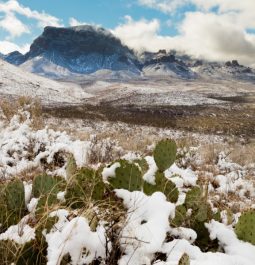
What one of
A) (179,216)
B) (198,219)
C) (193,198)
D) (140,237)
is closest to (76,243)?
(140,237)

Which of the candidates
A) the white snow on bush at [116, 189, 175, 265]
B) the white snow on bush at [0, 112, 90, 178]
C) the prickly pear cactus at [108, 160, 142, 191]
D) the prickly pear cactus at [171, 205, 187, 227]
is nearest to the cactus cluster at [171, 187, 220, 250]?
the prickly pear cactus at [171, 205, 187, 227]

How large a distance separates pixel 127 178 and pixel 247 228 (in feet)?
3.55

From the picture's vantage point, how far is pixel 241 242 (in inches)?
133

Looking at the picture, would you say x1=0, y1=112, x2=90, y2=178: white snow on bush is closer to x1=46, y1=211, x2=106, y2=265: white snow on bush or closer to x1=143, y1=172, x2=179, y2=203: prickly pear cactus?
x1=143, y1=172, x2=179, y2=203: prickly pear cactus

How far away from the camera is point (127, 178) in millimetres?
3670

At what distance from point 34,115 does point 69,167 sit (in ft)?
27.4

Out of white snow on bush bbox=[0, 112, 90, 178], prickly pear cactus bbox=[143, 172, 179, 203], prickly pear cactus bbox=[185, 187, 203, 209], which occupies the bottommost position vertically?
white snow on bush bbox=[0, 112, 90, 178]

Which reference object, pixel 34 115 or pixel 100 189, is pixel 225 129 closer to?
pixel 34 115

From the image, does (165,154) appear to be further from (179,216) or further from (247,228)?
(247,228)

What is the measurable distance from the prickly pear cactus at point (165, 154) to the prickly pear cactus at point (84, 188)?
0.80 m

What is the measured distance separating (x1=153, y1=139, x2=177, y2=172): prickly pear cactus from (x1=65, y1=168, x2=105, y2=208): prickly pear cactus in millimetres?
805

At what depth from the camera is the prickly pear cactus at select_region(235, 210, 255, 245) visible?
335cm

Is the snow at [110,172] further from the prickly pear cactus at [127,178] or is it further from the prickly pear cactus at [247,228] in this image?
the prickly pear cactus at [247,228]

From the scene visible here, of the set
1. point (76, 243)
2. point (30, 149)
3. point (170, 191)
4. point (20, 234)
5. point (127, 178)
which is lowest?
point (30, 149)
